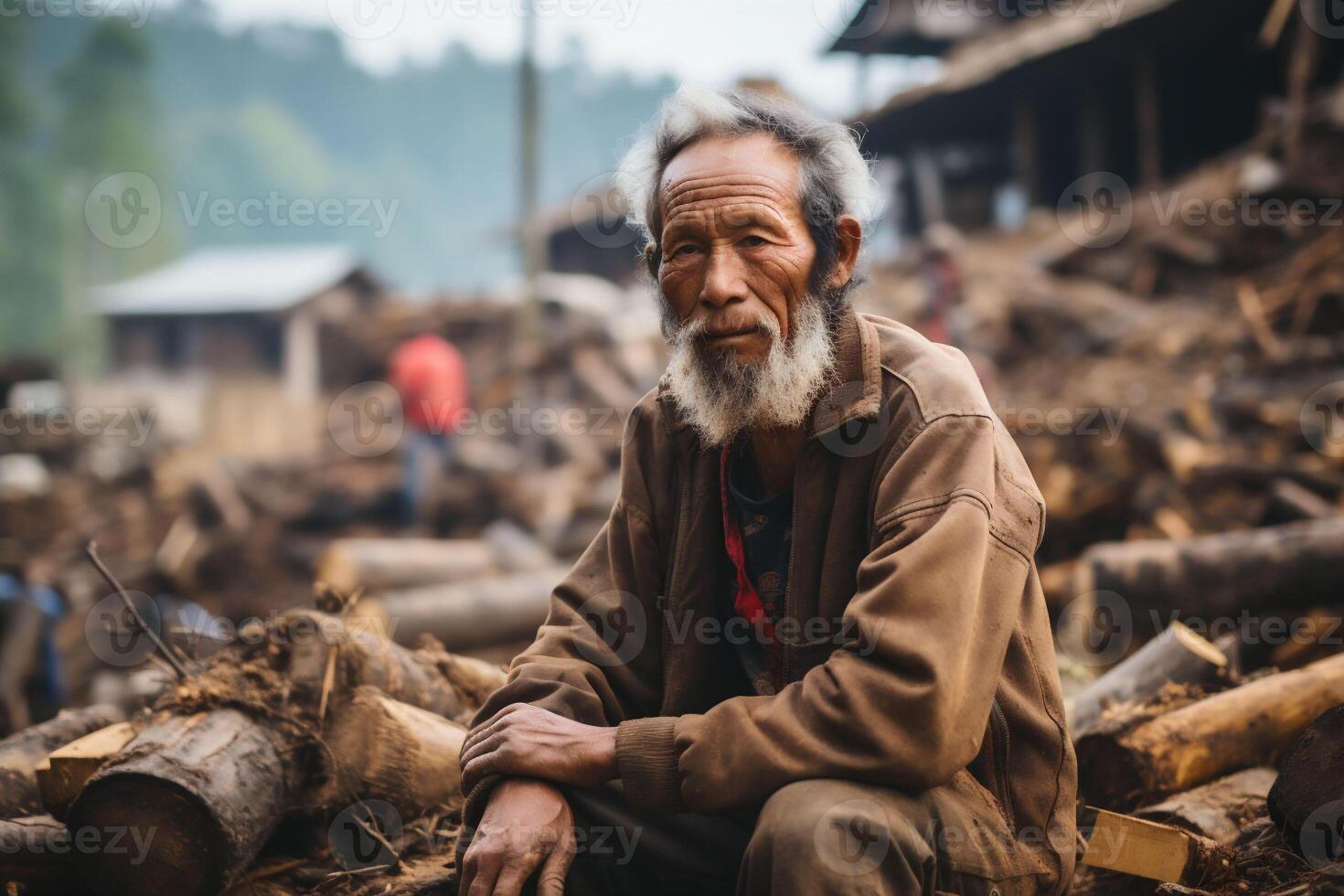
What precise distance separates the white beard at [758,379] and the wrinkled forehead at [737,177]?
0.90 feet

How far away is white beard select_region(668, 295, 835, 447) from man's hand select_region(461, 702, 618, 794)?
0.78 metres

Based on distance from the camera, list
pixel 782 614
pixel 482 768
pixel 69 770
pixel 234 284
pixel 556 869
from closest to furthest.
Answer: pixel 556 869 < pixel 482 768 < pixel 782 614 < pixel 69 770 < pixel 234 284

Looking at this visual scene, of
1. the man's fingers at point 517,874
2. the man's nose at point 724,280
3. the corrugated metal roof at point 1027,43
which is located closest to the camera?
the man's fingers at point 517,874

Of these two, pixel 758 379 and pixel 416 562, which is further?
pixel 416 562

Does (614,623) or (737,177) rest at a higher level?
(737,177)

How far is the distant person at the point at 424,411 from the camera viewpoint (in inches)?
424

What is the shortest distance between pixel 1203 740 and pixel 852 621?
171cm

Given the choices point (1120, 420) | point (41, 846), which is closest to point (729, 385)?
point (41, 846)

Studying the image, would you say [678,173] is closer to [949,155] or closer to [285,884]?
[285,884]

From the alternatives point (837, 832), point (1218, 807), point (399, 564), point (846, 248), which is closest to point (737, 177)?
point (846, 248)

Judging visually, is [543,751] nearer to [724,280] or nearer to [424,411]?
[724,280]

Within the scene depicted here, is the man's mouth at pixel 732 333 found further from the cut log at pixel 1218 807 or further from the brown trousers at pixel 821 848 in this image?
the cut log at pixel 1218 807

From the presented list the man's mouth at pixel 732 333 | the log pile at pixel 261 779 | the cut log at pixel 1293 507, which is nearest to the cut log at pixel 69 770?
the log pile at pixel 261 779

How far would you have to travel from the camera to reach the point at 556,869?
206 cm
